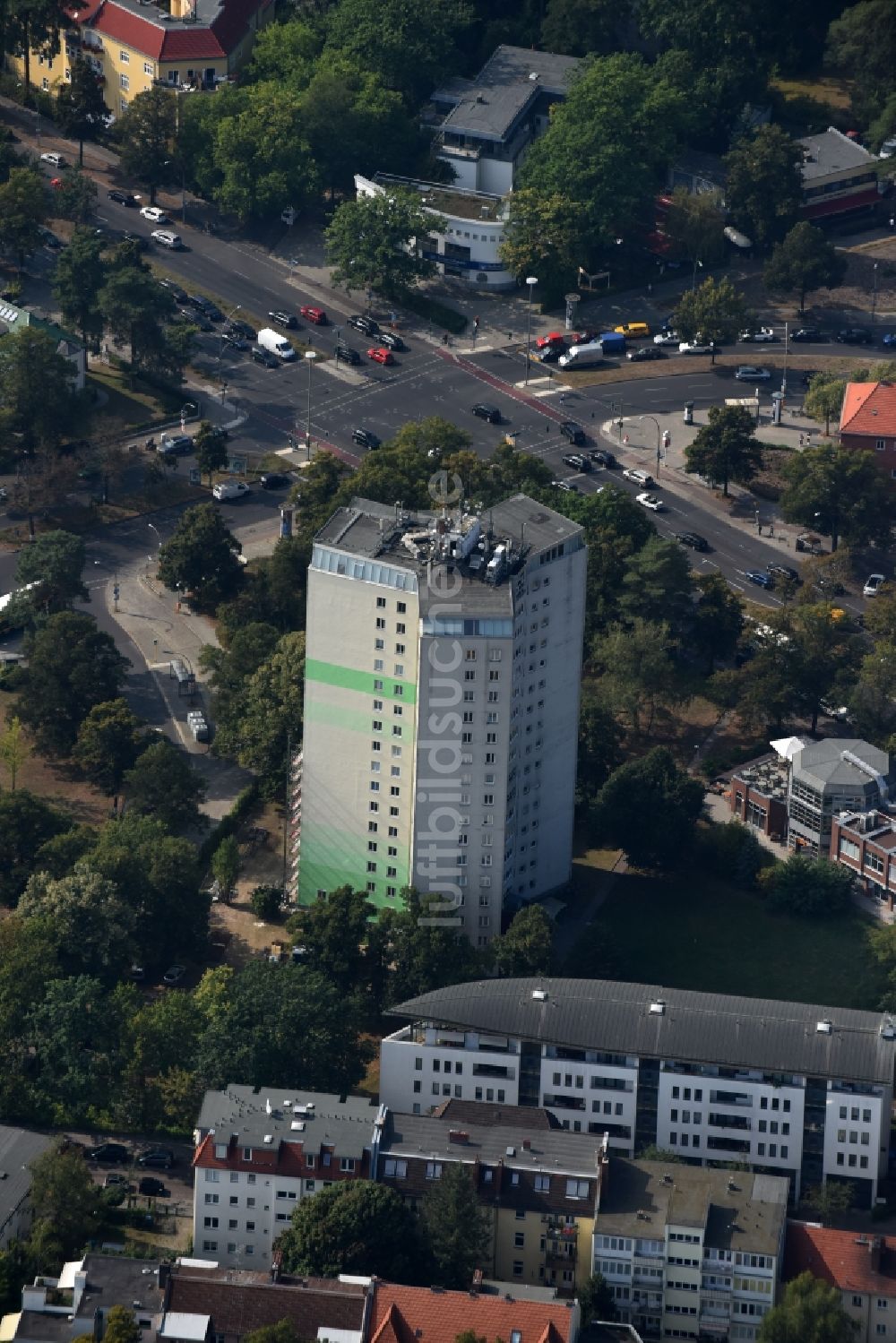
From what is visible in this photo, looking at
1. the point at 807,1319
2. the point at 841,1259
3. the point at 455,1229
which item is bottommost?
the point at 841,1259

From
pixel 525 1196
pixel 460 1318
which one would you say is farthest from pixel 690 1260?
pixel 460 1318

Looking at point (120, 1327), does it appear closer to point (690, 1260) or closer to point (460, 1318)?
point (460, 1318)

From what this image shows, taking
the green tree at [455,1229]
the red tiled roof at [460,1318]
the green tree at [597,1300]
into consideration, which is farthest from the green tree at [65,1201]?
the green tree at [597,1300]

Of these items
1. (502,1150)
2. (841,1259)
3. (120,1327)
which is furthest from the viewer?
(502,1150)

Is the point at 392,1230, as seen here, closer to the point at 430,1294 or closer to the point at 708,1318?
the point at 430,1294

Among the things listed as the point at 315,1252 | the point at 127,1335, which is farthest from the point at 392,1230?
the point at 127,1335

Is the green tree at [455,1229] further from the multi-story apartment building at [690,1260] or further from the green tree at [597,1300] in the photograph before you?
the multi-story apartment building at [690,1260]

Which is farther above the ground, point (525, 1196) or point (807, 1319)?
point (807, 1319)
